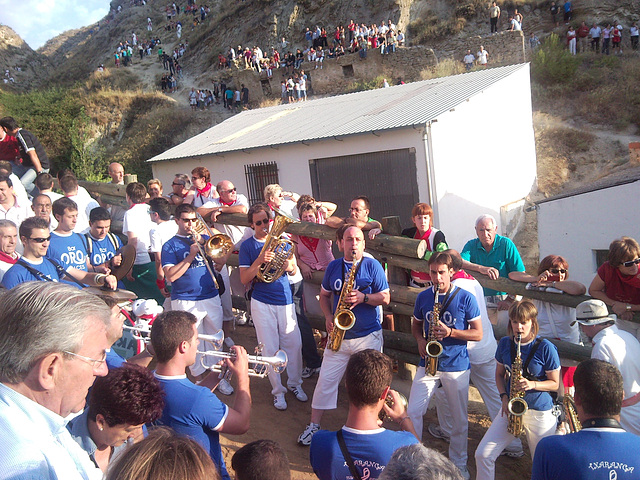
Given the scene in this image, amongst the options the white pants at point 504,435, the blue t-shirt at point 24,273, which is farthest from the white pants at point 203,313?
the white pants at point 504,435

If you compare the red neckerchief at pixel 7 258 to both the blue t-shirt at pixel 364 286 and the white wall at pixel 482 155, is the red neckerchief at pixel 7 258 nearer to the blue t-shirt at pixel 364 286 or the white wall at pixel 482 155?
the blue t-shirt at pixel 364 286

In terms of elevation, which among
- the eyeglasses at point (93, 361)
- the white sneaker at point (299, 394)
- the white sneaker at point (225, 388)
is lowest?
the white sneaker at point (299, 394)

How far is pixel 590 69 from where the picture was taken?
28562 millimetres

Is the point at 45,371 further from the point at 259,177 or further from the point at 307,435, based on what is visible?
the point at 259,177

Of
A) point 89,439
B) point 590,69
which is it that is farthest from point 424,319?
point 590,69

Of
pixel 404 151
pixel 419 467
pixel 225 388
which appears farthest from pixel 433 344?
pixel 404 151

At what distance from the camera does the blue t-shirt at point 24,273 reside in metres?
4.72

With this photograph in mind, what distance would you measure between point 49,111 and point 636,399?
121 ft

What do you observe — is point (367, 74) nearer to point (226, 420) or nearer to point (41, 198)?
point (41, 198)

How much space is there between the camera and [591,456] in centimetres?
298

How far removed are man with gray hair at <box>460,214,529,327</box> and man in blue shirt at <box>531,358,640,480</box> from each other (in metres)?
2.79

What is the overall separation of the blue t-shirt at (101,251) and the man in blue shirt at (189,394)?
125 inches

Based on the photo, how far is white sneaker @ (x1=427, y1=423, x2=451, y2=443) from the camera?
5.59 metres

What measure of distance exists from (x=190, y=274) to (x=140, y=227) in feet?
5.56
